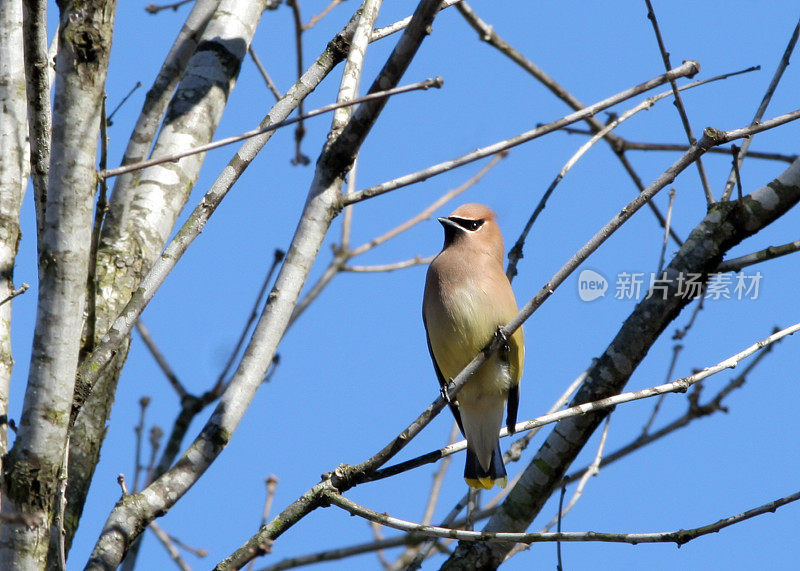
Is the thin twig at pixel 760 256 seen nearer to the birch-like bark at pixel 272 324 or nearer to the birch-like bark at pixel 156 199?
the birch-like bark at pixel 272 324

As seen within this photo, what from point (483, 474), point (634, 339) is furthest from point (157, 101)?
point (483, 474)

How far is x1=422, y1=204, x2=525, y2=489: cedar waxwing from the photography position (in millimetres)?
5008

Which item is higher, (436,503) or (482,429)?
(482,429)

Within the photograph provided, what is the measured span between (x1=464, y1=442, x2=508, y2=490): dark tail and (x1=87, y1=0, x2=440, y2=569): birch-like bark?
6.33 feet

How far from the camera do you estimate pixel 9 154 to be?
3.77 metres

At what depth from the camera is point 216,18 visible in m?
4.66

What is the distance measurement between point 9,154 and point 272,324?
1.24 meters

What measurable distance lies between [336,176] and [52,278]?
1.69 meters

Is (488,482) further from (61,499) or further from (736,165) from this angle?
(61,499)

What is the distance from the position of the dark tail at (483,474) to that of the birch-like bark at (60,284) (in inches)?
118

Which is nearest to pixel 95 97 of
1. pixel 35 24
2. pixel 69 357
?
pixel 35 24

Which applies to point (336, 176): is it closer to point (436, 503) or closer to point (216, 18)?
point (216, 18)

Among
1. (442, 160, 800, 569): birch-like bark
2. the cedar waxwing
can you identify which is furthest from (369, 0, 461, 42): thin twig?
(442, 160, 800, 569): birch-like bark

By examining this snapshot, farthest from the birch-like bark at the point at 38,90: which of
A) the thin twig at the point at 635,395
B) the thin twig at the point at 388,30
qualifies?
the thin twig at the point at 388,30
